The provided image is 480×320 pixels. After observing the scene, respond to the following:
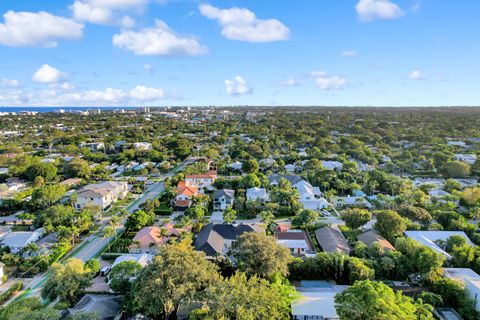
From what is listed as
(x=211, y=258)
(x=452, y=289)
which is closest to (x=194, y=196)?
(x=211, y=258)

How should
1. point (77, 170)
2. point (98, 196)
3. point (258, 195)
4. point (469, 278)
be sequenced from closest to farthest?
point (469, 278)
point (98, 196)
point (258, 195)
point (77, 170)

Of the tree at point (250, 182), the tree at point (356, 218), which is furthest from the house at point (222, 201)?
the tree at point (356, 218)

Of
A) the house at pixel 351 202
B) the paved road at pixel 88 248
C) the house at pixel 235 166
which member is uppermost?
the house at pixel 235 166

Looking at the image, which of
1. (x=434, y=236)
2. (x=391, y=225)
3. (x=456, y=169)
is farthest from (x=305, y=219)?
(x=456, y=169)

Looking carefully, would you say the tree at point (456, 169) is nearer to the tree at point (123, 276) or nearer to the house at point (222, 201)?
the house at point (222, 201)

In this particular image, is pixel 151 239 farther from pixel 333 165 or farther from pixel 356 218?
pixel 333 165

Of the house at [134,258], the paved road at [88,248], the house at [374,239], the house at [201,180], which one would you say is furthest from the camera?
the house at [201,180]
